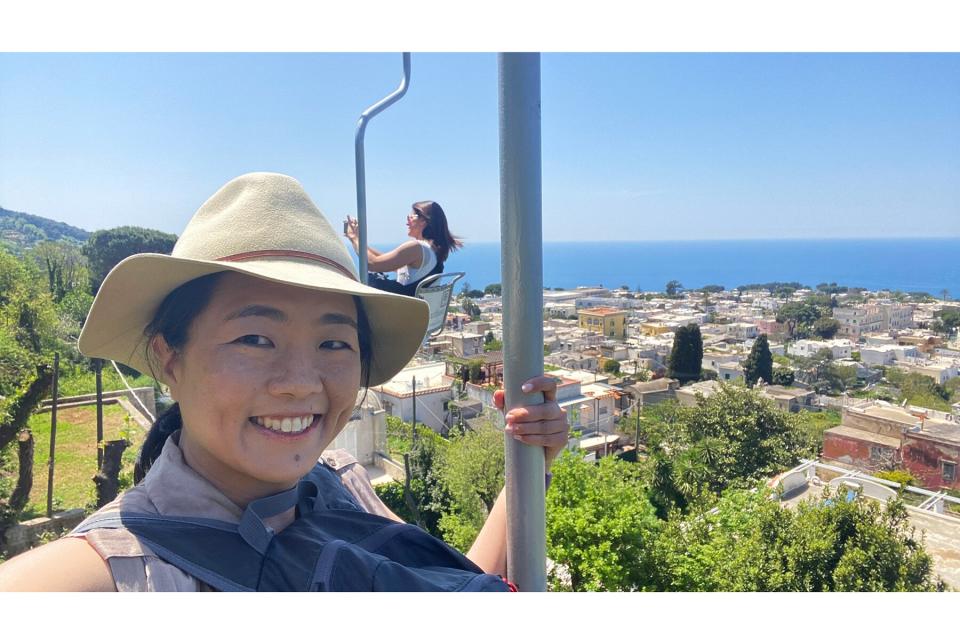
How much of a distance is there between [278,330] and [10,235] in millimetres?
10595

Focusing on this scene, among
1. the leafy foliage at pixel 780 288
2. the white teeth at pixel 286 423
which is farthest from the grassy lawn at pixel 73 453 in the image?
the leafy foliage at pixel 780 288

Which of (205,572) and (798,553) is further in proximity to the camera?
(798,553)

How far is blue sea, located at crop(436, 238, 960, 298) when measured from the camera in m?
3.63

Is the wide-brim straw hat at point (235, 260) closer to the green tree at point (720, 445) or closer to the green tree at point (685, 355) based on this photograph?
the green tree at point (720, 445)

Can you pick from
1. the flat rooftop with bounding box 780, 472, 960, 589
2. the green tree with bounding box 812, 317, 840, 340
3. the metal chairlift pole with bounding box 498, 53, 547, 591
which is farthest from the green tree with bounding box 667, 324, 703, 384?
the metal chairlift pole with bounding box 498, 53, 547, 591

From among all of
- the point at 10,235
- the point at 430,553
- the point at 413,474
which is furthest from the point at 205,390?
the point at 10,235

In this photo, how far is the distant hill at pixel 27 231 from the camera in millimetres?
7789

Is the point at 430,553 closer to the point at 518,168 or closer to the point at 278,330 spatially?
the point at 278,330

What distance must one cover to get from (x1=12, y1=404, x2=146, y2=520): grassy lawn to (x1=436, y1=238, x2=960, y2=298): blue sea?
4.20 m

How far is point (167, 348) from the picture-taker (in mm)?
722

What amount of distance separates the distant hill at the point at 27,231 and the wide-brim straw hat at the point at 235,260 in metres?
7.83

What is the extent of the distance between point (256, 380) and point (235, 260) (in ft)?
0.45

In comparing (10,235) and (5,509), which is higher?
(10,235)

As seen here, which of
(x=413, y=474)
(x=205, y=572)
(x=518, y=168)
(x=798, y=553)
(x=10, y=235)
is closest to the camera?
(x=205, y=572)
